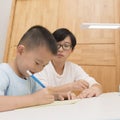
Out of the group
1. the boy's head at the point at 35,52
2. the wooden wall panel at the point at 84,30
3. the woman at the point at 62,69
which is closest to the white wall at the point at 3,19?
the wooden wall panel at the point at 84,30

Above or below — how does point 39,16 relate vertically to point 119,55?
above

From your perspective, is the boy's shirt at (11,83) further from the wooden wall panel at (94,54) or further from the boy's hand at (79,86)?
the wooden wall panel at (94,54)

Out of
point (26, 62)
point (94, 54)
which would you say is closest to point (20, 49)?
point (26, 62)

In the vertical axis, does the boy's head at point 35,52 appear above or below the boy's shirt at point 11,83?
above

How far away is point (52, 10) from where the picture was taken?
2.18 metres

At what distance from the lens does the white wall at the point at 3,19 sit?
2338mm

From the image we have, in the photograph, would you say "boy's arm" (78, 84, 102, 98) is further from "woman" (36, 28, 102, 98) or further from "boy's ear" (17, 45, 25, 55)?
"boy's ear" (17, 45, 25, 55)

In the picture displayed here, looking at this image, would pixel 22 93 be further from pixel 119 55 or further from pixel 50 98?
pixel 119 55

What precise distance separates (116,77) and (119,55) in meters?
0.21

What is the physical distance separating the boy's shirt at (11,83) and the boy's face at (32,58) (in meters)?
0.04

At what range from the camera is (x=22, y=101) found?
0.66 m

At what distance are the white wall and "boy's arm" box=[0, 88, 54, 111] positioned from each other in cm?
170

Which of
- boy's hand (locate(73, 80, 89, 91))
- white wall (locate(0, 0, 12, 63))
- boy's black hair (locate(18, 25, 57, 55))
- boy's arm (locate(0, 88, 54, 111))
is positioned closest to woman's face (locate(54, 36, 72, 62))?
boy's hand (locate(73, 80, 89, 91))

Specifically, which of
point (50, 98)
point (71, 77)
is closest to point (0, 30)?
point (71, 77)
